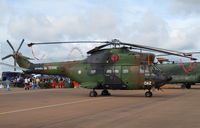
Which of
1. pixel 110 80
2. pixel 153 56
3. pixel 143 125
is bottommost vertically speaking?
pixel 143 125

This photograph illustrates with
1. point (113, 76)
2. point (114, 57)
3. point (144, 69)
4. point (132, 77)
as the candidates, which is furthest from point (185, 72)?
point (113, 76)

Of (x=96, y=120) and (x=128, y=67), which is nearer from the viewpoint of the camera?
(x=96, y=120)

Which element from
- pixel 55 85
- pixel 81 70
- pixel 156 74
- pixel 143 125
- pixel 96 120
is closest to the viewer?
pixel 143 125

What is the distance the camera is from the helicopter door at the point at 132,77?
21.1 metres

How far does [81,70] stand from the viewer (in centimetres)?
2333

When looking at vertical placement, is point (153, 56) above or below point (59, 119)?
above

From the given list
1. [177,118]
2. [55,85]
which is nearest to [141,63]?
[177,118]

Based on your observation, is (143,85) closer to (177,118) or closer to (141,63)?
(141,63)

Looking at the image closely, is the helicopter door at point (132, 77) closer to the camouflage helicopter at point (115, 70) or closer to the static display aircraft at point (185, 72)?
the camouflage helicopter at point (115, 70)

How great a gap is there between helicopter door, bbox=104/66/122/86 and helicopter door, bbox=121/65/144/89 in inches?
15.5

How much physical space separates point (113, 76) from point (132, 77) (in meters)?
1.52

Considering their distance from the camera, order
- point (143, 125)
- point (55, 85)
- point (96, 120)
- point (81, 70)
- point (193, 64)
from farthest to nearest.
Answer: point (55, 85)
point (193, 64)
point (81, 70)
point (96, 120)
point (143, 125)

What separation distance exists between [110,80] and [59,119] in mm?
11647

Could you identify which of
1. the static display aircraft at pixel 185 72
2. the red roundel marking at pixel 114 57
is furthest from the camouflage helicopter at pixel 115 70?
the static display aircraft at pixel 185 72
